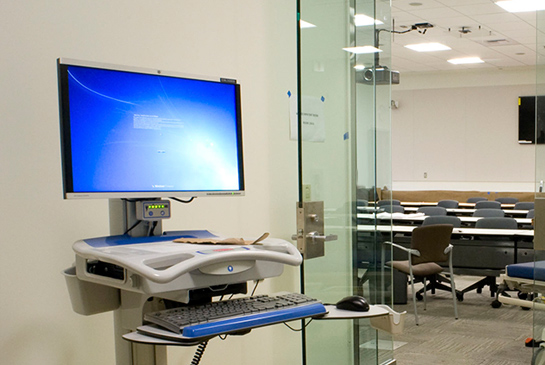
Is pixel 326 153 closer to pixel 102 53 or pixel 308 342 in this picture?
pixel 308 342

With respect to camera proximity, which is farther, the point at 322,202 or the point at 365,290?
the point at 365,290

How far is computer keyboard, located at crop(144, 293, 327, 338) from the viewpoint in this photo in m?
1.57

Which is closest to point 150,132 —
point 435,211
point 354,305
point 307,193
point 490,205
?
point 354,305

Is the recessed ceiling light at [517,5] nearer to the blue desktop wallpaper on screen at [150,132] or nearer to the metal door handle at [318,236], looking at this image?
the metal door handle at [318,236]

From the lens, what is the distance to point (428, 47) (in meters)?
11.5

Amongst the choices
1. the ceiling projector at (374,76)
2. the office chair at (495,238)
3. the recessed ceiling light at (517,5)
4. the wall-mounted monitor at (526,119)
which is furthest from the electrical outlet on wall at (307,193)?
the wall-mounted monitor at (526,119)

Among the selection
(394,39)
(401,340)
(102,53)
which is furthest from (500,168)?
(102,53)

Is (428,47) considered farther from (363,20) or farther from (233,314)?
(233,314)

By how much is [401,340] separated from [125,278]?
3880mm

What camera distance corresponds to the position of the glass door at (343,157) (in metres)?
3.09

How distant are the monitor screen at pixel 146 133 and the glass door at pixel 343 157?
3.07 feet

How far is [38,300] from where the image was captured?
2123 millimetres

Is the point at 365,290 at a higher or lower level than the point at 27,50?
lower

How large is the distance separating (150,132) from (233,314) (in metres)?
0.62
